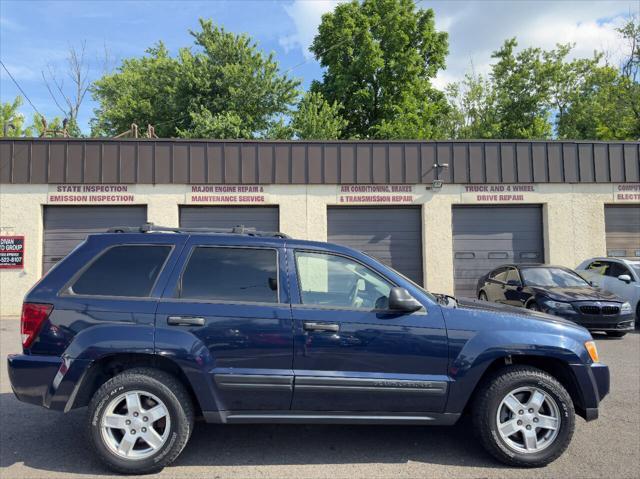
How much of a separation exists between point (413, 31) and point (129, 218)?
2781 centimetres

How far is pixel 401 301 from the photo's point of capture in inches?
146

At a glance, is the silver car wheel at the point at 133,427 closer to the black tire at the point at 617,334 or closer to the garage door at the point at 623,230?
the black tire at the point at 617,334

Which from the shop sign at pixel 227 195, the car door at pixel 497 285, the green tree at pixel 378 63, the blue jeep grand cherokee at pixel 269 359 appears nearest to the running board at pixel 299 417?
the blue jeep grand cherokee at pixel 269 359

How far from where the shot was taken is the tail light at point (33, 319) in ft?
12.3

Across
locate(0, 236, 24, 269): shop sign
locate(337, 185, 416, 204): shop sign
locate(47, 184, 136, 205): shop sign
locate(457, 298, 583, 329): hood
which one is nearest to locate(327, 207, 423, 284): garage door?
locate(337, 185, 416, 204): shop sign

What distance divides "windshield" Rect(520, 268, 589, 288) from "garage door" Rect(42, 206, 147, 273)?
10108 mm

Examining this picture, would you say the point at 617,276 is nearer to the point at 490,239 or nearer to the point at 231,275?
the point at 490,239

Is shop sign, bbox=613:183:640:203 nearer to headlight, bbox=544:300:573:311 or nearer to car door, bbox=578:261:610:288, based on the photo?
car door, bbox=578:261:610:288

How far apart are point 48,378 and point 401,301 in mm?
2785

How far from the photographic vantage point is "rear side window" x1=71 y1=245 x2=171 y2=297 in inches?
152

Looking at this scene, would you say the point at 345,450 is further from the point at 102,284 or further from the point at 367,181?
the point at 367,181

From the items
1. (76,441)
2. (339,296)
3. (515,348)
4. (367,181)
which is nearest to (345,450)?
(339,296)

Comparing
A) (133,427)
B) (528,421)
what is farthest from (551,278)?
(133,427)

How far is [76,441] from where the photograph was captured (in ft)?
14.1
